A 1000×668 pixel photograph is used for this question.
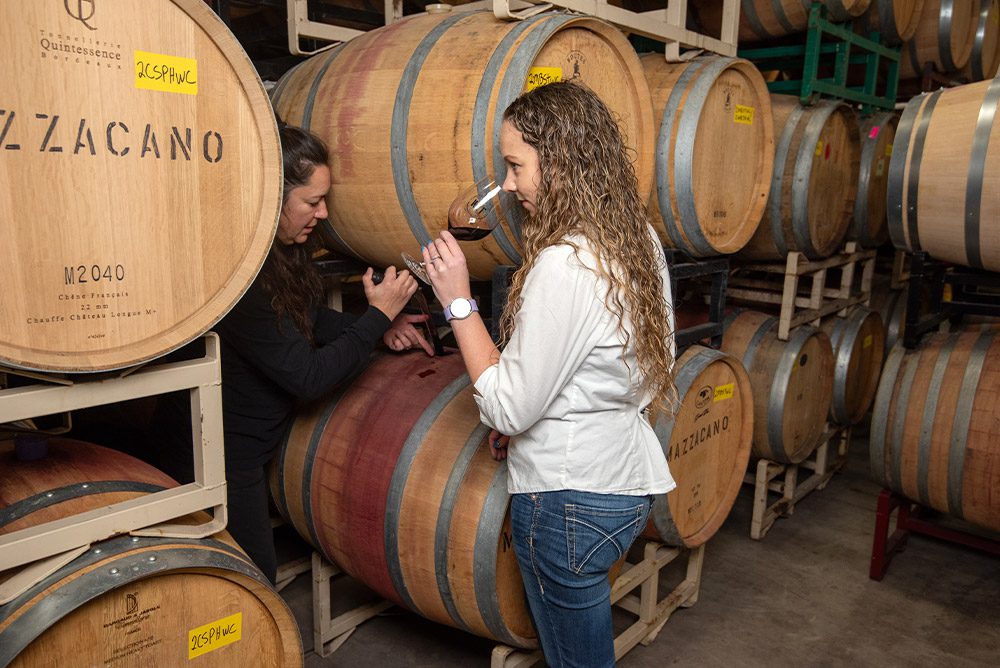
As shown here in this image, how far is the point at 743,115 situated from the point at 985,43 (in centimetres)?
397

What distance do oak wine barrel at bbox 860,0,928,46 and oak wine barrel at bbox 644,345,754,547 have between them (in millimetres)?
2901

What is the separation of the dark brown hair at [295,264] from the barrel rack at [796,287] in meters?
2.53

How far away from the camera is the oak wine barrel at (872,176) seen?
4281 mm

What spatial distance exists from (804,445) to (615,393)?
2886mm

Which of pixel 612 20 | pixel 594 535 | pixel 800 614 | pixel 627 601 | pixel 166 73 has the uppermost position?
pixel 612 20

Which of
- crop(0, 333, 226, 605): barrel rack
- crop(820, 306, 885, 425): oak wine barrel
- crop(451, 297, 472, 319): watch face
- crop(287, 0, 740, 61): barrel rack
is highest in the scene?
crop(287, 0, 740, 61): barrel rack

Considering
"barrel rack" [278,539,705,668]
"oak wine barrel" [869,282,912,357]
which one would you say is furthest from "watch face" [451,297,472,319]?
"oak wine barrel" [869,282,912,357]

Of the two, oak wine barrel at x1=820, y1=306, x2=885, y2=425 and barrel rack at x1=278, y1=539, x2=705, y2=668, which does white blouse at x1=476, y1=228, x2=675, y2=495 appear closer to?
barrel rack at x1=278, y1=539, x2=705, y2=668

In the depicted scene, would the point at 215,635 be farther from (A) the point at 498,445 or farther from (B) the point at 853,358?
(B) the point at 853,358

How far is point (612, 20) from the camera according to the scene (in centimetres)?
253

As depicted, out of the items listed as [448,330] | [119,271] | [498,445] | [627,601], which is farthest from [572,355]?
[627,601]

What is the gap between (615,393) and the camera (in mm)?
1866

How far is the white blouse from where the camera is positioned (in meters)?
1.71

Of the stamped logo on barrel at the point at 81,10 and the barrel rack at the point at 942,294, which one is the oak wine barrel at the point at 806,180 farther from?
the stamped logo on barrel at the point at 81,10
